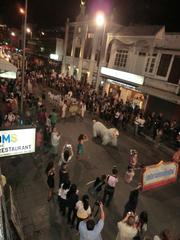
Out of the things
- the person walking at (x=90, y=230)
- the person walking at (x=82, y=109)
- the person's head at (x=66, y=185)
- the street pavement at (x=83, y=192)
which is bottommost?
the street pavement at (x=83, y=192)

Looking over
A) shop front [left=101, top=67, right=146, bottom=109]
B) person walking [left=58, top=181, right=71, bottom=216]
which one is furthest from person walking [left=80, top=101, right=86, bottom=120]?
person walking [left=58, top=181, right=71, bottom=216]

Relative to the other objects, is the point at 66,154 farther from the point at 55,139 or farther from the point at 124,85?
the point at 124,85

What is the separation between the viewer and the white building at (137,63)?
17250 mm

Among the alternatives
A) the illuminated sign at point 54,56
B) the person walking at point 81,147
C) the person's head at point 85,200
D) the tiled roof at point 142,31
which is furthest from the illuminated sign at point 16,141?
the illuminated sign at point 54,56

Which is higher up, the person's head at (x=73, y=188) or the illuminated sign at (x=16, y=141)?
the illuminated sign at (x=16, y=141)

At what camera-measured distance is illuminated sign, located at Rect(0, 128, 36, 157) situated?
6117 millimetres

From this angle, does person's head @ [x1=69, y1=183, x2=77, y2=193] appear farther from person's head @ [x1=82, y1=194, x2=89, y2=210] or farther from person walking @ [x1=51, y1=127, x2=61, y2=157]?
person walking @ [x1=51, y1=127, x2=61, y2=157]

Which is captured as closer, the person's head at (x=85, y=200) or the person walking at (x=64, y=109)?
the person's head at (x=85, y=200)

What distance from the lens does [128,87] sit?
68.1 feet

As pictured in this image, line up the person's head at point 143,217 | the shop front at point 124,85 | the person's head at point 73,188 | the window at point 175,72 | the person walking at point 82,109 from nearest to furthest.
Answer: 1. the person's head at point 143,217
2. the person's head at point 73,188
3. the window at point 175,72
4. the person walking at point 82,109
5. the shop front at point 124,85

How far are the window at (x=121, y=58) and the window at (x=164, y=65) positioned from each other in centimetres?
480

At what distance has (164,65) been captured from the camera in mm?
17906

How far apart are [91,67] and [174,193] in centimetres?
2141

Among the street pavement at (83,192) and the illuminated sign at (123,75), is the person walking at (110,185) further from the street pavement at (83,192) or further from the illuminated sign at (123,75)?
the illuminated sign at (123,75)
